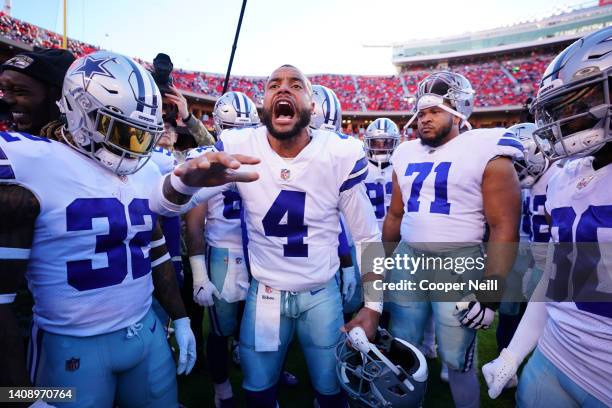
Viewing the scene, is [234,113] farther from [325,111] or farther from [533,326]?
[533,326]

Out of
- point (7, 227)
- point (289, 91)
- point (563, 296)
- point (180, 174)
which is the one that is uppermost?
point (289, 91)

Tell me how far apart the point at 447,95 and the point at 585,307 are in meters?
1.79

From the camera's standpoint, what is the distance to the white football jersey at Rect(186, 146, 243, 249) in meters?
2.81

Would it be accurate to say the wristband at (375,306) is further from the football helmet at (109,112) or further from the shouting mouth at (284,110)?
the football helmet at (109,112)

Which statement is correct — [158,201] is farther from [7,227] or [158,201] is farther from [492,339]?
[492,339]

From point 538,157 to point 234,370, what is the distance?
13.4 ft

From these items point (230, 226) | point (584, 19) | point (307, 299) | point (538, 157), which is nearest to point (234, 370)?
point (230, 226)

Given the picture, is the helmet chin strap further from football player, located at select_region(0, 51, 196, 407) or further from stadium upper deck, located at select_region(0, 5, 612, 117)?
stadium upper deck, located at select_region(0, 5, 612, 117)

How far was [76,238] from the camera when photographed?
4.78ft

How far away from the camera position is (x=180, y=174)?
1.46 m

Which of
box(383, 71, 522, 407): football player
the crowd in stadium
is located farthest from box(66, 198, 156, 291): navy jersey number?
the crowd in stadium

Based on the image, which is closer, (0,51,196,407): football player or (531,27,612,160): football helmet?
(0,51,196,407): football player

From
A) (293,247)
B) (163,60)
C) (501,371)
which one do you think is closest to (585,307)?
(501,371)

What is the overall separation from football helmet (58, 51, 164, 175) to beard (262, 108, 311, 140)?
0.61 m
